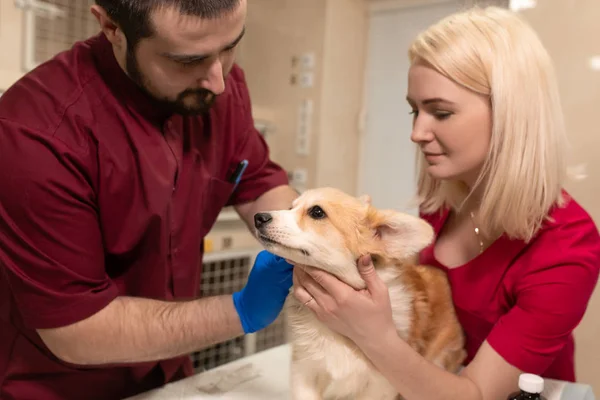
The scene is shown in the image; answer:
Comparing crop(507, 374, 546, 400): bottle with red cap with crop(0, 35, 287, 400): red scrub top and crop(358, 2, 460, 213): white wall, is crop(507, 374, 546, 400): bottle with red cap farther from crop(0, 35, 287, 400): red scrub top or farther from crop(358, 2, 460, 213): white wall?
crop(358, 2, 460, 213): white wall

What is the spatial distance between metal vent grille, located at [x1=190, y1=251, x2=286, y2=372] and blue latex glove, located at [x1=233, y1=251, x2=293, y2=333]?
116 centimetres

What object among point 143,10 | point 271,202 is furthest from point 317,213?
point 143,10

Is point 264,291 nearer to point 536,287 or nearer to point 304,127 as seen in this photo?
point 536,287

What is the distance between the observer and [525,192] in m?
0.98

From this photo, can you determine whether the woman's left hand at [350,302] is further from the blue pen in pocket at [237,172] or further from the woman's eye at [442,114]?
the blue pen in pocket at [237,172]

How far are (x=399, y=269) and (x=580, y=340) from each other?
1.12 meters

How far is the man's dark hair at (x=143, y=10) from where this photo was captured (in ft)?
3.12

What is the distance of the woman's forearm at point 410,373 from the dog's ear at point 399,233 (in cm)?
16

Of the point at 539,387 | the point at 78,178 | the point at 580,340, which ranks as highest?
the point at 78,178

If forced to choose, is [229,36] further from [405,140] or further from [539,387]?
[405,140]

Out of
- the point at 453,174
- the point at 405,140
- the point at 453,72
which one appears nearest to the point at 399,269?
the point at 453,174

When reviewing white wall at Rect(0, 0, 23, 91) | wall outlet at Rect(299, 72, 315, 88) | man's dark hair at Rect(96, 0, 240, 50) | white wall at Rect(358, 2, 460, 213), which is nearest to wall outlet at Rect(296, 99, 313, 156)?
wall outlet at Rect(299, 72, 315, 88)

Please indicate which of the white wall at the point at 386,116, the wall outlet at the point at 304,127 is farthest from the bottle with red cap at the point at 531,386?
the wall outlet at the point at 304,127

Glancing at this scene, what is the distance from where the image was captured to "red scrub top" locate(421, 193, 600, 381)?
Result: 0.94 metres
